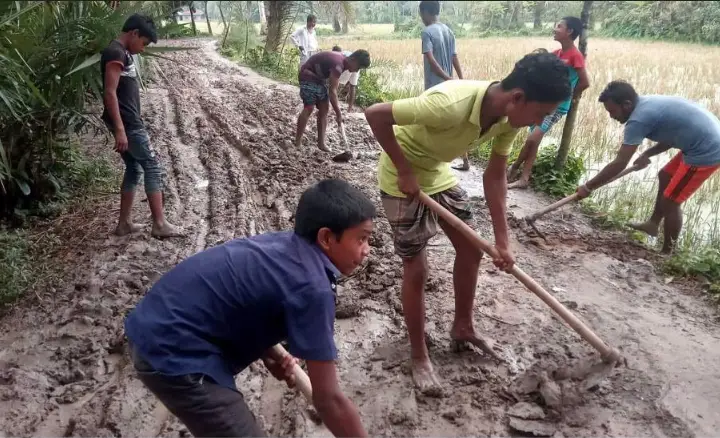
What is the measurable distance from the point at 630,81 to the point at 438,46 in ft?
15.2

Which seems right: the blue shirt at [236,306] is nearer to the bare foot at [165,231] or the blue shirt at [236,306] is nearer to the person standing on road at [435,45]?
the bare foot at [165,231]

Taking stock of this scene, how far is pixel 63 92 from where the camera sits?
155 inches

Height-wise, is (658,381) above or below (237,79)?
below

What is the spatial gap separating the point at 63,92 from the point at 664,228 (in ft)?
14.7

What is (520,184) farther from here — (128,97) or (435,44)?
(128,97)

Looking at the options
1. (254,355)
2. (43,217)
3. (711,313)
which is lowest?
(711,313)

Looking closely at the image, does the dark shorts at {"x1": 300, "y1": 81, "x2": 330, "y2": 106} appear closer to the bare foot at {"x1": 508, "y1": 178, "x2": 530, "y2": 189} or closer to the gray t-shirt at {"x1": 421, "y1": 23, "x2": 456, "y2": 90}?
the gray t-shirt at {"x1": 421, "y1": 23, "x2": 456, "y2": 90}

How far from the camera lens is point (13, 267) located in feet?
10.5

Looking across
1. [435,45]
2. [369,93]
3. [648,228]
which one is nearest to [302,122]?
[435,45]

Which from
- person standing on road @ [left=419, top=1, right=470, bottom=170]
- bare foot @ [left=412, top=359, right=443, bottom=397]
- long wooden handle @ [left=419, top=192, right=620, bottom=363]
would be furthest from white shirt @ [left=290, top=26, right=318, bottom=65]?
bare foot @ [left=412, top=359, right=443, bottom=397]

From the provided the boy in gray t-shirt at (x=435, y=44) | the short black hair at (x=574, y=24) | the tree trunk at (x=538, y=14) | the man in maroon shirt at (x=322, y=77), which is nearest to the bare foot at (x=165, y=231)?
the man in maroon shirt at (x=322, y=77)

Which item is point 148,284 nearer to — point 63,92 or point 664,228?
point 63,92

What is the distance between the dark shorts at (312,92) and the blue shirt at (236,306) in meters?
4.58

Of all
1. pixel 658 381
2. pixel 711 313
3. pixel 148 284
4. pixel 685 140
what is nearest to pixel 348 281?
pixel 148 284
